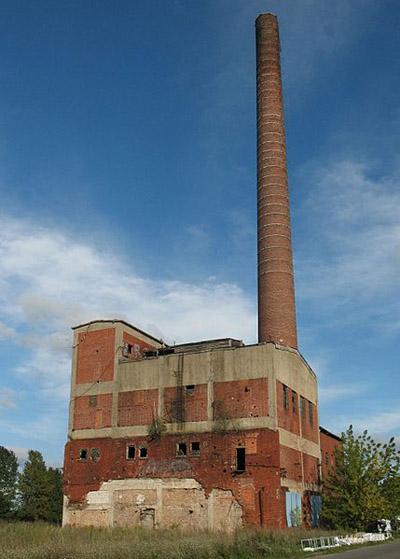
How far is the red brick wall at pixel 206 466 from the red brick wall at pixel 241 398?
0.91 metres

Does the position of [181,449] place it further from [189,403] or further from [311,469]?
[311,469]

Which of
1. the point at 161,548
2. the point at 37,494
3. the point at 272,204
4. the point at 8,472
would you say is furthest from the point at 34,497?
the point at 161,548

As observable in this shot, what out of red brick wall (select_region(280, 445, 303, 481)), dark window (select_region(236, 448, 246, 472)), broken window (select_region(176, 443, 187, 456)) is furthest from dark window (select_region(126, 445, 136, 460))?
red brick wall (select_region(280, 445, 303, 481))

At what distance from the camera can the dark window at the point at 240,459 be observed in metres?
26.9

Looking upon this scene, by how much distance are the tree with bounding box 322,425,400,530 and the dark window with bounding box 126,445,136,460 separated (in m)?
9.55

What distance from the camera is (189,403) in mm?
29062

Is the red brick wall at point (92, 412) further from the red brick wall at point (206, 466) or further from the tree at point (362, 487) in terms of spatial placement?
the tree at point (362, 487)

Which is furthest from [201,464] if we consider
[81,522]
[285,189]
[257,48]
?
[257,48]

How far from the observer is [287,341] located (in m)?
31.3

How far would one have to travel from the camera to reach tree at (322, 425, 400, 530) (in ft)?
90.7

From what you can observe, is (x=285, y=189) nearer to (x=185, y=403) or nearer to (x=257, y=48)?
(x=257, y=48)

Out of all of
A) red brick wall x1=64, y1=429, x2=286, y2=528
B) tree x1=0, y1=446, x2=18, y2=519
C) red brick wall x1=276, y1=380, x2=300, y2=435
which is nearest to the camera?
red brick wall x1=64, y1=429, x2=286, y2=528

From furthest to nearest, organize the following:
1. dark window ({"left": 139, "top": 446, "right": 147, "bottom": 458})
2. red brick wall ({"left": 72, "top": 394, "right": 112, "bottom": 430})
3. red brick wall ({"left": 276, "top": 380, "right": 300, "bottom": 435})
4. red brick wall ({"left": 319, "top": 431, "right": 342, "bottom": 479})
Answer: red brick wall ({"left": 319, "top": 431, "right": 342, "bottom": 479}) → red brick wall ({"left": 72, "top": 394, "right": 112, "bottom": 430}) → dark window ({"left": 139, "top": 446, "right": 147, "bottom": 458}) → red brick wall ({"left": 276, "top": 380, "right": 300, "bottom": 435})

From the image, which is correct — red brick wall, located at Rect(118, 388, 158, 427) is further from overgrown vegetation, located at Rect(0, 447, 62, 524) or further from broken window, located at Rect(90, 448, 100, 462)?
overgrown vegetation, located at Rect(0, 447, 62, 524)
